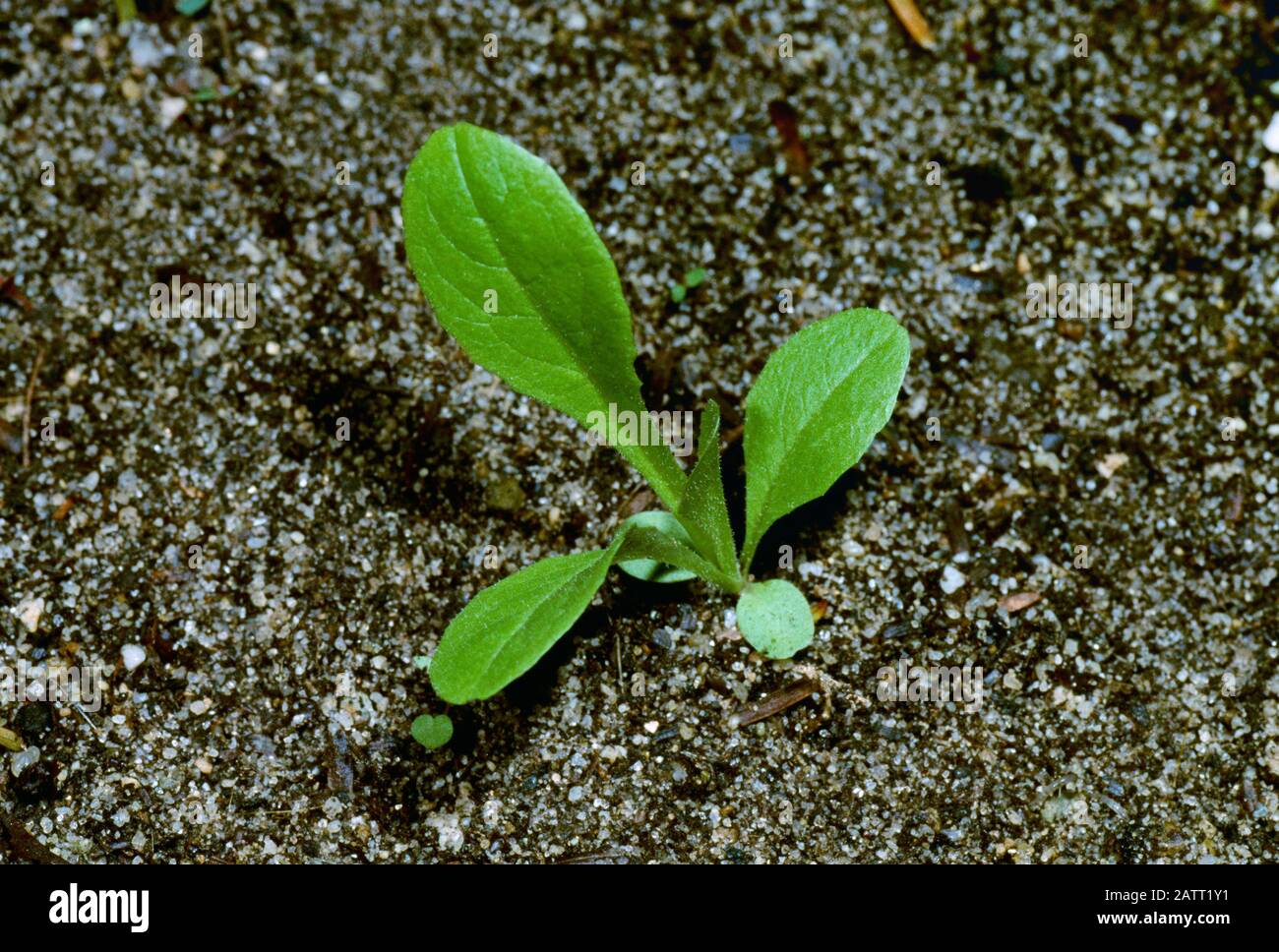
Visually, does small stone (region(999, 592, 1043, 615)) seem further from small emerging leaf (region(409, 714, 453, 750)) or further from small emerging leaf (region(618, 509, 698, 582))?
small emerging leaf (region(409, 714, 453, 750))

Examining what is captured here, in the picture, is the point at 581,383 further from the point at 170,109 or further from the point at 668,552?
the point at 170,109

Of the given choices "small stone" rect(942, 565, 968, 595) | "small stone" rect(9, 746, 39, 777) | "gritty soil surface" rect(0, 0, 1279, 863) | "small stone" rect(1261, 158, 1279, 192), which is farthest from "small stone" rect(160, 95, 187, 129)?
"small stone" rect(1261, 158, 1279, 192)

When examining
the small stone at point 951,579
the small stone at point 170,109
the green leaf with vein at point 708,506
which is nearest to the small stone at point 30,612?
the small stone at point 170,109

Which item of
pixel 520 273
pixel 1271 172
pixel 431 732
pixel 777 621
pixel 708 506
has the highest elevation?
pixel 1271 172

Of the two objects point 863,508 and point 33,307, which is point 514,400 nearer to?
point 863,508

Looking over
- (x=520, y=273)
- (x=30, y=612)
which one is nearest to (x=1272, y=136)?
(x=520, y=273)

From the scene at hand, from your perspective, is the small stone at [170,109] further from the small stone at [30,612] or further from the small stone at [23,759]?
the small stone at [23,759]
